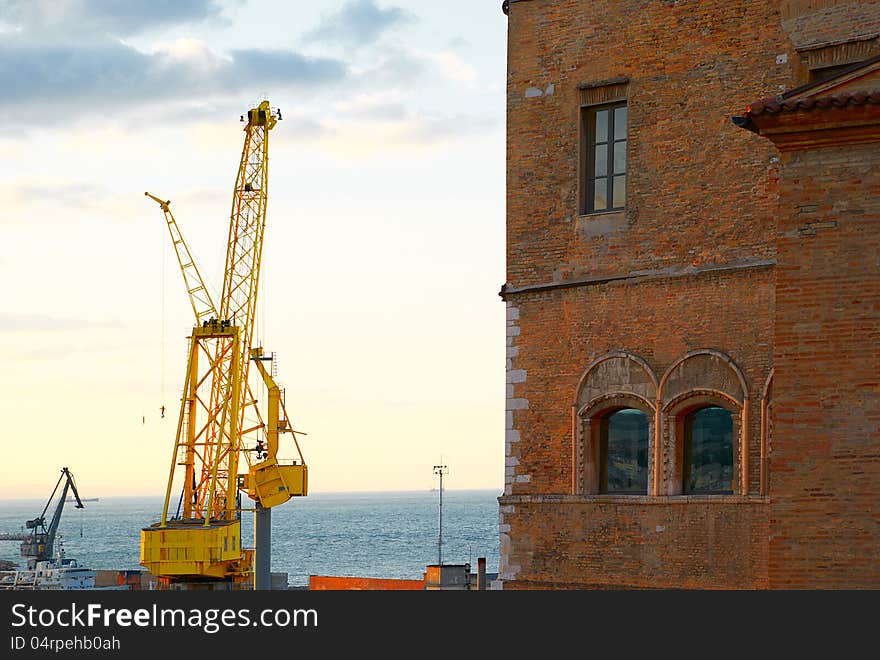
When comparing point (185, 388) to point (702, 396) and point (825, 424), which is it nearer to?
point (702, 396)

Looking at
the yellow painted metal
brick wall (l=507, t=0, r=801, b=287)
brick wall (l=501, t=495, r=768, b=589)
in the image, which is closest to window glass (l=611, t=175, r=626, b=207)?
brick wall (l=507, t=0, r=801, b=287)

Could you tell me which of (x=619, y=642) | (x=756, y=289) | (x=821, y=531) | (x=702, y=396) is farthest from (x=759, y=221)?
(x=619, y=642)

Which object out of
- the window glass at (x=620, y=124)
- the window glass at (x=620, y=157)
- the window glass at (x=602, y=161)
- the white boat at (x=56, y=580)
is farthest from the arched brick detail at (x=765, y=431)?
the white boat at (x=56, y=580)

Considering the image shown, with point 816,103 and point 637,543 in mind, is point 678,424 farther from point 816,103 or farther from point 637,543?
point 816,103

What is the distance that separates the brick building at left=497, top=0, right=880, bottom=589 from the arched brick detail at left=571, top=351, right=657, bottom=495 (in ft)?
0.10

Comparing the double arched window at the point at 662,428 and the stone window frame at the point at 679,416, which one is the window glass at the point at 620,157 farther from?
the stone window frame at the point at 679,416

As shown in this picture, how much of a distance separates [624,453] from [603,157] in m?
4.58

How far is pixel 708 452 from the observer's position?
2383 centimetres

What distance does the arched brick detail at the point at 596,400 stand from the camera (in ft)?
80.0

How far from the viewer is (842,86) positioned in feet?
62.1

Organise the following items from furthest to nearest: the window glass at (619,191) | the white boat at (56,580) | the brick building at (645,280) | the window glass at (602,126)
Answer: the white boat at (56,580)
the window glass at (602,126)
the window glass at (619,191)
the brick building at (645,280)

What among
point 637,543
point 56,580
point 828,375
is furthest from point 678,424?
point 56,580

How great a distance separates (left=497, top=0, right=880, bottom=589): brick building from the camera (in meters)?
23.2

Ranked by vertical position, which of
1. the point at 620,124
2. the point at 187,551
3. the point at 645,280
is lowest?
the point at 187,551
